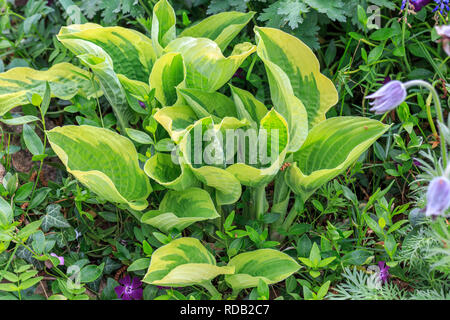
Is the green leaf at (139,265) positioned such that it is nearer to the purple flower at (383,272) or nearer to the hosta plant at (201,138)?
the hosta plant at (201,138)

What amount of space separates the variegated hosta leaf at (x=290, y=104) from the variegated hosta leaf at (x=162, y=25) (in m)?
0.26

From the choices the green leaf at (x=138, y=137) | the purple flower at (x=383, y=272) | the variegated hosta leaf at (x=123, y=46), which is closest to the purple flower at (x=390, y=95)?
the purple flower at (x=383, y=272)

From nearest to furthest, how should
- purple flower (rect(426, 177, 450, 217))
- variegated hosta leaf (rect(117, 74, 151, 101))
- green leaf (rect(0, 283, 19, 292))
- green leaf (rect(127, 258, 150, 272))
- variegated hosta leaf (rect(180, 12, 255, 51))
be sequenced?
1. purple flower (rect(426, 177, 450, 217))
2. green leaf (rect(0, 283, 19, 292))
3. green leaf (rect(127, 258, 150, 272))
4. variegated hosta leaf (rect(117, 74, 151, 101))
5. variegated hosta leaf (rect(180, 12, 255, 51))

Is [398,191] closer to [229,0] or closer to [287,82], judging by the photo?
[287,82]

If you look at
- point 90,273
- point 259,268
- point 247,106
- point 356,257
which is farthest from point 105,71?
point 356,257

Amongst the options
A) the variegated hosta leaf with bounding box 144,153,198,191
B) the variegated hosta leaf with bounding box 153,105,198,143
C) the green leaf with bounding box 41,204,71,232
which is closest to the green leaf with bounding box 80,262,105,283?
the green leaf with bounding box 41,204,71,232

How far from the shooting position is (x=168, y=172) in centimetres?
123

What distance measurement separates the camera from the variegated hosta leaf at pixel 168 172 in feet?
3.67

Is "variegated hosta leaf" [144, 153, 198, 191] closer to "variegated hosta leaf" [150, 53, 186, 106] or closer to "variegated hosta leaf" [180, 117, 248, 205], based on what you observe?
"variegated hosta leaf" [180, 117, 248, 205]

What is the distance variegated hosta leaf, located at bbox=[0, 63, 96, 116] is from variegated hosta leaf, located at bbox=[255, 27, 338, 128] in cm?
50

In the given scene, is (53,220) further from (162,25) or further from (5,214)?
(162,25)

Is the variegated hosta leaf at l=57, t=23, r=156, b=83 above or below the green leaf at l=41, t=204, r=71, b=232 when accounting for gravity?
above

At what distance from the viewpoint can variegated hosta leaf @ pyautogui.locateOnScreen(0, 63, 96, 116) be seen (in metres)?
1.38
